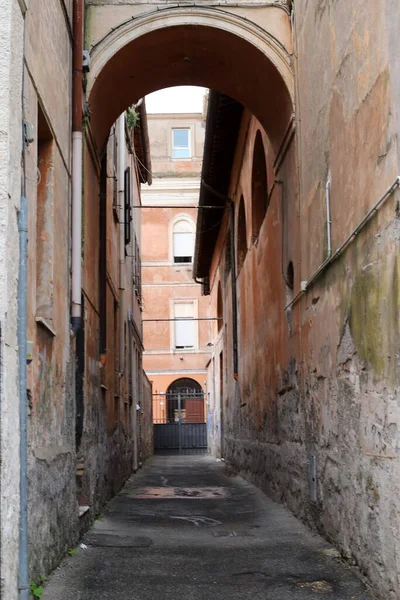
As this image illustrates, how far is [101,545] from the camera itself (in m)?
7.14

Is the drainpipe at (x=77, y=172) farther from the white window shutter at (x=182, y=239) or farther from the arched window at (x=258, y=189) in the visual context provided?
the white window shutter at (x=182, y=239)

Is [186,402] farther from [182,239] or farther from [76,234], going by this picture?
[76,234]

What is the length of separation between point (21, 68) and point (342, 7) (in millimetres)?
2975

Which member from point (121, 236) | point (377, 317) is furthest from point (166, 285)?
point (377, 317)

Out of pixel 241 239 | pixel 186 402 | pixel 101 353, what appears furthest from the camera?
pixel 186 402

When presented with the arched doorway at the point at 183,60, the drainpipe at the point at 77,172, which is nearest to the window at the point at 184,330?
the arched doorway at the point at 183,60

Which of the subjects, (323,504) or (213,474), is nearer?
(323,504)

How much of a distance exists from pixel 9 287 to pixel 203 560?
3.44 metres

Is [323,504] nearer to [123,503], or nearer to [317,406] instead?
[317,406]

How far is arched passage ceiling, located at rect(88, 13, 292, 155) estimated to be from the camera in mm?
9102

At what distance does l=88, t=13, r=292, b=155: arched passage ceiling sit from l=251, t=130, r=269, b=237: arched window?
235 cm

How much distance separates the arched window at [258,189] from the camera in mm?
12836

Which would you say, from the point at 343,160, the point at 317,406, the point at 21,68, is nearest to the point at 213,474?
the point at 317,406

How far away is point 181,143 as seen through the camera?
131ft
